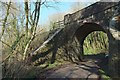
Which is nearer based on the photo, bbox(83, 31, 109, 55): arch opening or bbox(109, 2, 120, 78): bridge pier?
bbox(109, 2, 120, 78): bridge pier

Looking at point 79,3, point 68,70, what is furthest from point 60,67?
point 79,3

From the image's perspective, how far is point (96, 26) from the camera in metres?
18.8

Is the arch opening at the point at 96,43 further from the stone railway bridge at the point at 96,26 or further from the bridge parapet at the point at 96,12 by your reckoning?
the bridge parapet at the point at 96,12

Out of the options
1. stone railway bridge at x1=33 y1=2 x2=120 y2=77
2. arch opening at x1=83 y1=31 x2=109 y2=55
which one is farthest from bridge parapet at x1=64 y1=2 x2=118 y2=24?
arch opening at x1=83 y1=31 x2=109 y2=55

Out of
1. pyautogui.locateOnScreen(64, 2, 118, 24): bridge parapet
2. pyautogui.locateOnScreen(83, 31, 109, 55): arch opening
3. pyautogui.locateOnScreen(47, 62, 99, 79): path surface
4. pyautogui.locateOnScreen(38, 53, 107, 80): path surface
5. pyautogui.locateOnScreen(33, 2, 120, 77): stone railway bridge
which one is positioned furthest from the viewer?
pyautogui.locateOnScreen(83, 31, 109, 55): arch opening

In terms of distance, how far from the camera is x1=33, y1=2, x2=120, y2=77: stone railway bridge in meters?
13.9

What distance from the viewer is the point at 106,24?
612 inches

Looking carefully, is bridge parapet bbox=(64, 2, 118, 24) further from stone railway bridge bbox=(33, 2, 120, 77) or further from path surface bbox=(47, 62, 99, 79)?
path surface bbox=(47, 62, 99, 79)

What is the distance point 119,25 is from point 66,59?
7.50m

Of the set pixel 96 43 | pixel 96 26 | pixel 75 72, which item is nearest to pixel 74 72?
pixel 75 72

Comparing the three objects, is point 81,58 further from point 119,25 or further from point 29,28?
point 119,25

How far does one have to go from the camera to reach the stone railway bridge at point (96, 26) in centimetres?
1390

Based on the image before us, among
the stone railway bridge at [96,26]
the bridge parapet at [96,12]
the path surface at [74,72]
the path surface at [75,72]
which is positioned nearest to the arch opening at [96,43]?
the stone railway bridge at [96,26]

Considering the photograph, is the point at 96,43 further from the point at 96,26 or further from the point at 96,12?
the point at 96,12
